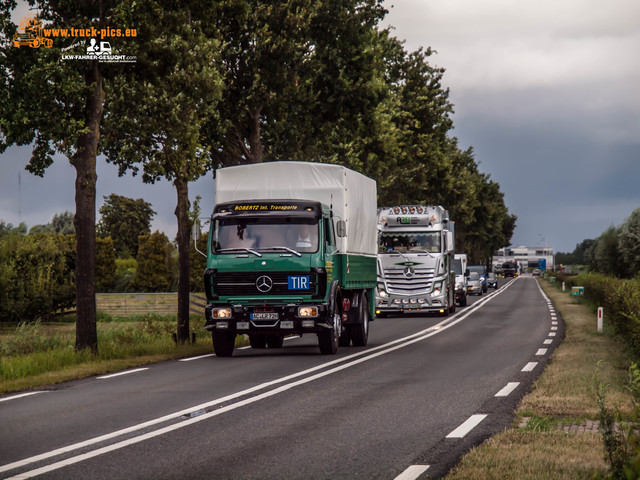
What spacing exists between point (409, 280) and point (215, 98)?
411 inches

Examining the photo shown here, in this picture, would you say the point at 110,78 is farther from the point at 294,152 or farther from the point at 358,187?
the point at 294,152

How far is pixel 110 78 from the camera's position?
16.4 metres

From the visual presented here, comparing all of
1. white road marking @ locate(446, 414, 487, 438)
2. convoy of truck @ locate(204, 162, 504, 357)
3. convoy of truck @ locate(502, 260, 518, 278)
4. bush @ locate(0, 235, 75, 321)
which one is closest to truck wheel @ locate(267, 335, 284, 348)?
convoy of truck @ locate(204, 162, 504, 357)

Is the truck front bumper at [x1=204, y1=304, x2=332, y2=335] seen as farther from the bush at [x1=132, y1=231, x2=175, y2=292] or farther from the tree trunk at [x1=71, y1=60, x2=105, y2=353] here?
the bush at [x1=132, y1=231, x2=175, y2=292]

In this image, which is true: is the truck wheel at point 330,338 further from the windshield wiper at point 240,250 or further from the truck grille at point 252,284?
the windshield wiper at point 240,250

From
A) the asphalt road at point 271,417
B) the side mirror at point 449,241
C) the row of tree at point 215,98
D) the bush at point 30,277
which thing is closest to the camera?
the asphalt road at point 271,417

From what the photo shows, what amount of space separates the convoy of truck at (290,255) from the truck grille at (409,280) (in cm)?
886

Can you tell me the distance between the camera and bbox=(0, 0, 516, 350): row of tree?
49.6 ft

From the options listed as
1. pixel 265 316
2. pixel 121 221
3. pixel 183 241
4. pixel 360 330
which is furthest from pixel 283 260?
pixel 121 221

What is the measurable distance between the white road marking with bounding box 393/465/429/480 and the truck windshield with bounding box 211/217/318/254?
948 centimetres

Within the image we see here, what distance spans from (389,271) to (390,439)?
21966 mm

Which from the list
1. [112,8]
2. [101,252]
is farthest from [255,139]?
[101,252]

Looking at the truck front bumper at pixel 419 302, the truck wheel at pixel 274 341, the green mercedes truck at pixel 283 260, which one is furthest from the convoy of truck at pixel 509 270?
the green mercedes truck at pixel 283 260

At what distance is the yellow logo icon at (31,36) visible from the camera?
14.6 m
